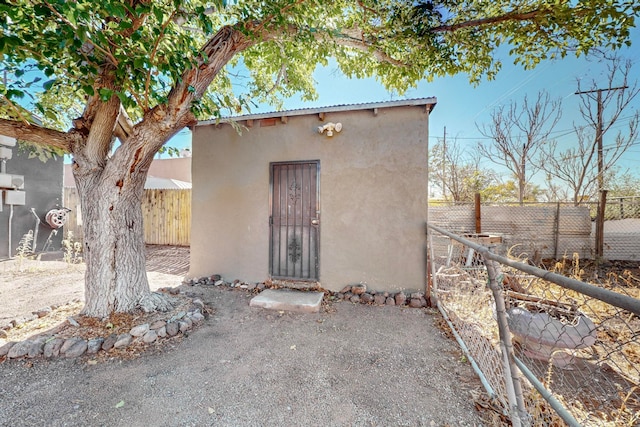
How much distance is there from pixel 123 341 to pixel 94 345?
24cm

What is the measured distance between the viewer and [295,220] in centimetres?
415

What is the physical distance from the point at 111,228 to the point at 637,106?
12.7 metres

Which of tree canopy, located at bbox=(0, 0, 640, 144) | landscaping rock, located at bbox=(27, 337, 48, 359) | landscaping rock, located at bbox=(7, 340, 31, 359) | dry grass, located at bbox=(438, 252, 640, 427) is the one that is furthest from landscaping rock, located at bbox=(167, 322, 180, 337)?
dry grass, located at bbox=(438, 252, 640, 427)

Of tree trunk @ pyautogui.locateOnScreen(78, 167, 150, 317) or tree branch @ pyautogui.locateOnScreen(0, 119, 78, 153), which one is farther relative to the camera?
tree trunk @ pyautogui.locateOnScreen(78, 167, 150, 317)

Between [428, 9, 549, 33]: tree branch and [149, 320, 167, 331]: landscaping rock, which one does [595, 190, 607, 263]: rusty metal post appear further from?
Result: [149, 320, 167, 331]: landscaping rock

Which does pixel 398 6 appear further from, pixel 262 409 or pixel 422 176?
pixel 262 409

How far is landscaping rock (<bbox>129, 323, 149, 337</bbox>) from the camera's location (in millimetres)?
2586

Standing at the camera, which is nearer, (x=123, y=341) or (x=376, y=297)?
(x=123, y=341)

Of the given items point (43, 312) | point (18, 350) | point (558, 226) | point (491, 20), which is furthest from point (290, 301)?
Answer: point (558, 226)

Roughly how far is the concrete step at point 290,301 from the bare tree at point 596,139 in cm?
928

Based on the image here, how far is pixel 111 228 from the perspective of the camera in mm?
2836

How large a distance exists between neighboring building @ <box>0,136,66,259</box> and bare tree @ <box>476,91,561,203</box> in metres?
13.9

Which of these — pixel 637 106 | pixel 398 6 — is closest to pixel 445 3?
pixel 398 6

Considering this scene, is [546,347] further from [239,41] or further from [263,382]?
[239,41]
